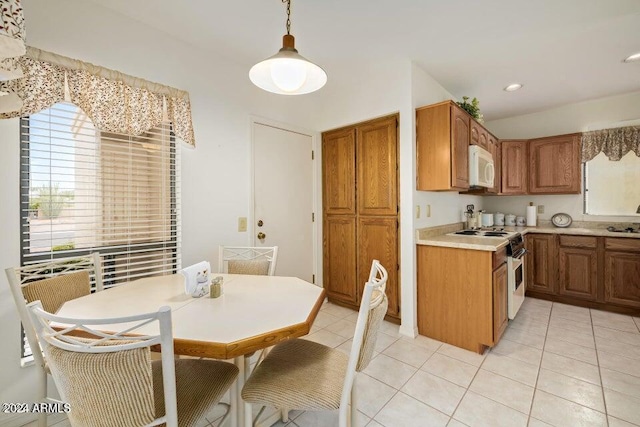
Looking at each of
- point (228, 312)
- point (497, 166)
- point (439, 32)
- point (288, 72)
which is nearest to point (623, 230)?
point (497, 166)

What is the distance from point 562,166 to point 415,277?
2860 mm

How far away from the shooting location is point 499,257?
7.61ft

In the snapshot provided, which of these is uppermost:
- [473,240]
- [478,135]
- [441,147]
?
[478,135]

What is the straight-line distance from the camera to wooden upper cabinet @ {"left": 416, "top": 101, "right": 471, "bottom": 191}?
7.99 ft

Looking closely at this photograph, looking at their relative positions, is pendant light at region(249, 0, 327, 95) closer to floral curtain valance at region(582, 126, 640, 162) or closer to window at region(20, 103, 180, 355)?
window at region(20, 103, 180, 355)

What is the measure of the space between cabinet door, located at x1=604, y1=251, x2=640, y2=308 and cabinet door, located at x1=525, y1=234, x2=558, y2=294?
1.54 feet

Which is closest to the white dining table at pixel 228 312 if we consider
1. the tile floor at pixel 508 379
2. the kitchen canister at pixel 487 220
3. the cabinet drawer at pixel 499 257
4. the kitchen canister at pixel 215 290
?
the kitchen canister at pixel 215 290

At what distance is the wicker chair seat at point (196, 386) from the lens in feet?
3.27

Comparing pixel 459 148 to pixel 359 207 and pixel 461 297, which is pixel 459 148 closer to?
pixel 359 207

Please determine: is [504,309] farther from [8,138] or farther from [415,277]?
[8,138]

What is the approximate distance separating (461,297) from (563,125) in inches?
129

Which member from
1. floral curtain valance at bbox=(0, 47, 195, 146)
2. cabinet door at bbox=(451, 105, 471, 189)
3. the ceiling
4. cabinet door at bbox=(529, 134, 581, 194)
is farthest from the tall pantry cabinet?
cabinet door at bbox=(529, 134, 581, 194)

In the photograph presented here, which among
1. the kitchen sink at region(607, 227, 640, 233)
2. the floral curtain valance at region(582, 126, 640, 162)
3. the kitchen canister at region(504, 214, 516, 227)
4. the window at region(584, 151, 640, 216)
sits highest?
the floral curtain valance at region(582, 126, 640, 162)

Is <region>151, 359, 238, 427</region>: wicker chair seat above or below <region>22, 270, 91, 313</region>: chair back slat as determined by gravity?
below
